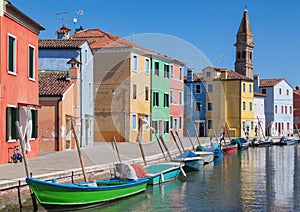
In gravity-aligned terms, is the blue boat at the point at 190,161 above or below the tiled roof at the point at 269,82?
below

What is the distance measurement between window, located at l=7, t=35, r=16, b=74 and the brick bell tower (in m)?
63.9

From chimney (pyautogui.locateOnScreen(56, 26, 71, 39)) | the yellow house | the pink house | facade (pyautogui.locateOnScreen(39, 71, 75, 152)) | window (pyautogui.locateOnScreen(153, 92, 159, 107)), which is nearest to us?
facade (pyautogui.locateOnScreen(39, 71, 75, 152))

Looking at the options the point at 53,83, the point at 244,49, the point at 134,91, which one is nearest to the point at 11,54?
the point at 53,83

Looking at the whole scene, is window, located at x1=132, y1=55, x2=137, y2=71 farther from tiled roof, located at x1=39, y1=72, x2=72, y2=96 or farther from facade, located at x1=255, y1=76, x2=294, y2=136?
facade, located at x1=255, y1=76, x2=294, y2=136

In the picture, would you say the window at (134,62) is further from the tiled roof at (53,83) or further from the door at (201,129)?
the door at (201,129)

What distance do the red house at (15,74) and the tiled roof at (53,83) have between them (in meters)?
4.13

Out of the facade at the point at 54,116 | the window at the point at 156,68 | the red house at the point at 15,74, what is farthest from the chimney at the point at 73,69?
the window at the point at 156,68

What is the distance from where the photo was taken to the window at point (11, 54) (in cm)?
1827

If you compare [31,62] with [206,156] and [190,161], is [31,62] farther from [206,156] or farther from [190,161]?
[206,156]

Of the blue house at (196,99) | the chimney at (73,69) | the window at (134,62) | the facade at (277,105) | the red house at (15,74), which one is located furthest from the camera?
the facade at (277,105)

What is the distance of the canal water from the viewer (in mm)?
14531

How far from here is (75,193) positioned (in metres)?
13.1

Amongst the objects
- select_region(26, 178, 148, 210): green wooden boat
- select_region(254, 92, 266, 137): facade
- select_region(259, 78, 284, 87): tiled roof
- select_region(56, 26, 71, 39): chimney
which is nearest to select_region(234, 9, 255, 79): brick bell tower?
select_region(259, 78, 284, 87): tiled roof

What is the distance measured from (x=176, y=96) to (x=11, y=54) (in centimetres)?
2856
